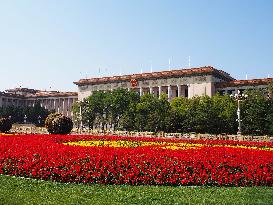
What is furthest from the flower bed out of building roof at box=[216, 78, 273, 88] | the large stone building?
the large stone building

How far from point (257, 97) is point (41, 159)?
40541mm

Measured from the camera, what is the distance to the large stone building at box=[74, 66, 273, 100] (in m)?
66.6

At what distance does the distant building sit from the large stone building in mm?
15125

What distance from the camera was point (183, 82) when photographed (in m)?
70.7

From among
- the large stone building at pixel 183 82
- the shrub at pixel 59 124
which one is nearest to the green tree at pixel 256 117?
the large stone building at pixel 183 82

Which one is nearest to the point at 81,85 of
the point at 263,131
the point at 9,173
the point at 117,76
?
the point at 117,76

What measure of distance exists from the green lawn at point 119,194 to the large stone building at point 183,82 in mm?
57140

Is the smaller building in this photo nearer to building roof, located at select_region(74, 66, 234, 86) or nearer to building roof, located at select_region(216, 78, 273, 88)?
building roof, located at select_region(216, 78, 273, 88)

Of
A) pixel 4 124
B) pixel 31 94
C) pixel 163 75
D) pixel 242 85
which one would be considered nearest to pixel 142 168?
pixel 4 124

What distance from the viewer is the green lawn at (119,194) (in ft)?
24.4

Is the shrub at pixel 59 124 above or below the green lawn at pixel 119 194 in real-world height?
above

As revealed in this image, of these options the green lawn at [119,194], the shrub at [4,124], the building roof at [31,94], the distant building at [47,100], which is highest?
A: the building roof at [31,94]

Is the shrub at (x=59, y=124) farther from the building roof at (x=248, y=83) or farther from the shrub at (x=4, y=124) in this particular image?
the building roof at (x=248, y=83)

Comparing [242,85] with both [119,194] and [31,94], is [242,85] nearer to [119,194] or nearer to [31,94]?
[119,194]
